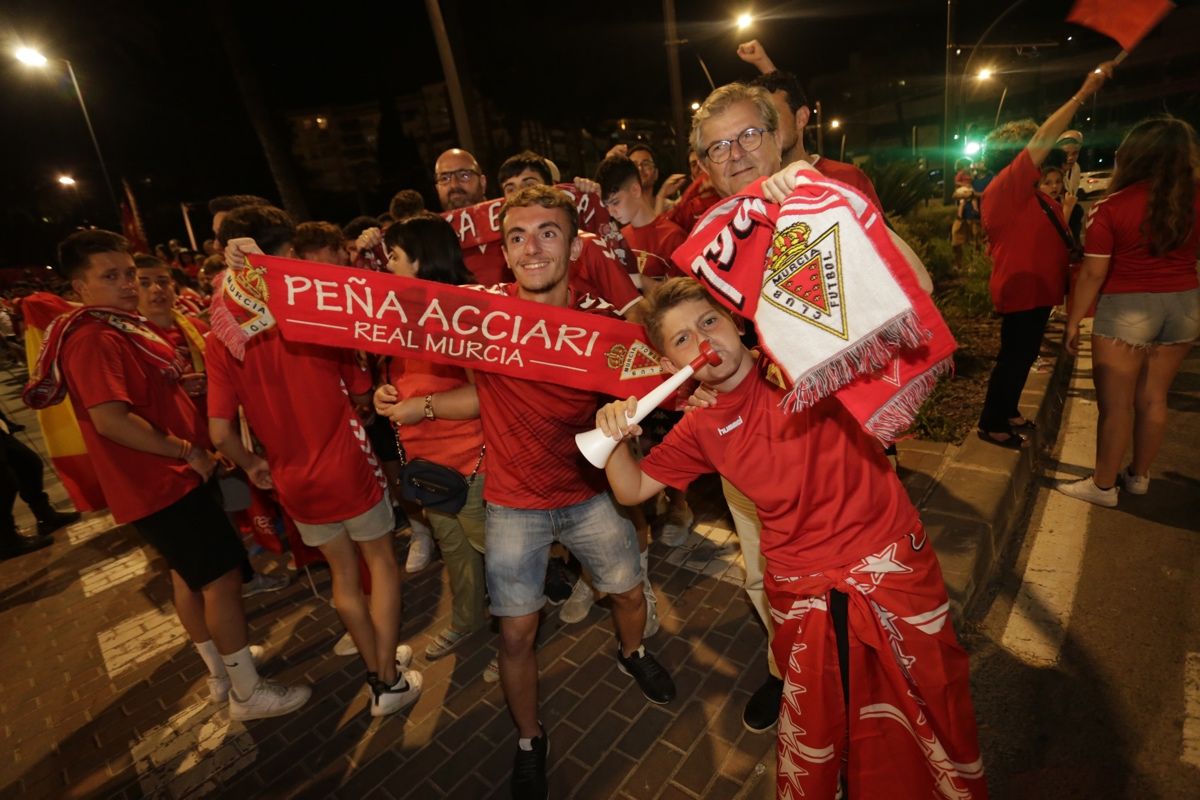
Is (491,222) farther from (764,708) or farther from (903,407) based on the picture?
(764,708)

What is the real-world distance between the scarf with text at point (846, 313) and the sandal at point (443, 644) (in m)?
2.96

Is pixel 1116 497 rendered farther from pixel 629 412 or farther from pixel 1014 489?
pixel 629 412

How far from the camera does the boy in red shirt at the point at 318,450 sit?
2.84m

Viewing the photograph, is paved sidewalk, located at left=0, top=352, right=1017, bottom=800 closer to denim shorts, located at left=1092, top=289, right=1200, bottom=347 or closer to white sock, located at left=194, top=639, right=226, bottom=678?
white sock, located at left=194, top=639, right=226, bottom=678

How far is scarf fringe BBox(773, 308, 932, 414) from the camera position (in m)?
1.40

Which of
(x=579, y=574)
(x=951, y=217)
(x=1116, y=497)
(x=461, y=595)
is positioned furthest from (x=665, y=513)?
(x=951, y=217)

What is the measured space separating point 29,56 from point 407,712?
17.6 m

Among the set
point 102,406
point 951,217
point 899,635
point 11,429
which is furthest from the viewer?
point 951,217

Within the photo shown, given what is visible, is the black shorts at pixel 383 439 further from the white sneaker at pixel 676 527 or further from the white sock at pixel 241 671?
the white sneaker at pixel 676 527

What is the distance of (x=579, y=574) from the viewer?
13.6 ft

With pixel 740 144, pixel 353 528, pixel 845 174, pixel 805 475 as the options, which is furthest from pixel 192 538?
pixel 845 174

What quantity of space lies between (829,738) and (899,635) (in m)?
0.40

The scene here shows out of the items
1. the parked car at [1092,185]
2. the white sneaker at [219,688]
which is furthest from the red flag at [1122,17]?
the parked car at [1092,185]

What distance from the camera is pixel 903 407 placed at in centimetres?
154
